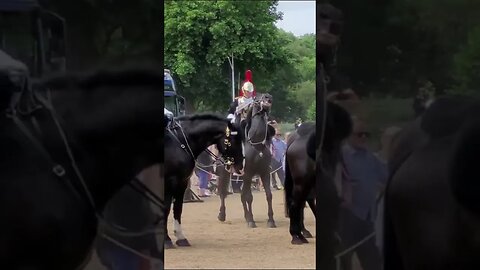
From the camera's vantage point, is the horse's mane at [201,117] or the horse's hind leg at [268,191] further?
the horse's hind leg at [268,191]

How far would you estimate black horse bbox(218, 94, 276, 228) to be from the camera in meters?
9.26

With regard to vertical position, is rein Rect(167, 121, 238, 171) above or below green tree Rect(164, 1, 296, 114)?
below

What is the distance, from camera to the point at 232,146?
890cm

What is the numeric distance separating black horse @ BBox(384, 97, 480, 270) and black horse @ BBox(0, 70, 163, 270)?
62 cm

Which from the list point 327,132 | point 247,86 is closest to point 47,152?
point 327,132

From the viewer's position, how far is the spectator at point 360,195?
1.97 metres

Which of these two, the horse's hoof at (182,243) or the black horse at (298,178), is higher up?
the black horse at (298,178)

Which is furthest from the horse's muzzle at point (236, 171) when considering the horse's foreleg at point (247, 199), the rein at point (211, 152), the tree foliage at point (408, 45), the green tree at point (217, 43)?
the tree foliage at point (408, 45)

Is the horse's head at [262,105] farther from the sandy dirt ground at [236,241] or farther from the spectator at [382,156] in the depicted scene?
the spectator at [382,156]

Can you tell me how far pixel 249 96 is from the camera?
29.8ft

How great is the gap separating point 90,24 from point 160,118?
28 cm

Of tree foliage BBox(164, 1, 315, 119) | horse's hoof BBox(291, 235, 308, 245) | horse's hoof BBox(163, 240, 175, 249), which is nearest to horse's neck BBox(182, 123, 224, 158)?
tree foliage BBox(164, 1, 315, 119)

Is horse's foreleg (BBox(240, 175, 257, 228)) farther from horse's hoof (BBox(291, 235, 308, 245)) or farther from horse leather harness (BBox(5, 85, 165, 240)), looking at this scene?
horse leather harness (BBox(5, 85, 165, 240))

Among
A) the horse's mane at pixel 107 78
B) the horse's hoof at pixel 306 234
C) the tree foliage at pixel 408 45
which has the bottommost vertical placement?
the horse's hoof at pixel 306 234
